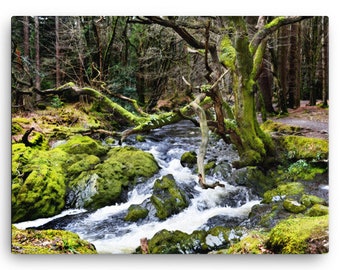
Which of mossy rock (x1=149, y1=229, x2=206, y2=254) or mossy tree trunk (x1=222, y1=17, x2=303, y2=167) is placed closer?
mossy rock (x1=149, y1=229, x2=206, y2=254)

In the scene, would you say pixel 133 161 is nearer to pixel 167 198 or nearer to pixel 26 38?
pixel 167 198

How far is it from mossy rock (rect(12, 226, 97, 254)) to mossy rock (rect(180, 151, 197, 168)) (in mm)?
1152

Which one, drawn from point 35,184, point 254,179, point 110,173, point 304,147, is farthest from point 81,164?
point 304,147

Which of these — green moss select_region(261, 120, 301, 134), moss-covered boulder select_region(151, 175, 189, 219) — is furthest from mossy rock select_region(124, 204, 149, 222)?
green moss select_region(261, 120, 301, 134)

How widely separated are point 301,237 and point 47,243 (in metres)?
2.28

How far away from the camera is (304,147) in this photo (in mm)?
2992

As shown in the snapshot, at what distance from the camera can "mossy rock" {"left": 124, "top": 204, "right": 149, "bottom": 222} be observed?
2.90 metres

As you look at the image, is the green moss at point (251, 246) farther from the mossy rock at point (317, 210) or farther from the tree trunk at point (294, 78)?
the tree trunk at point (294, 78)

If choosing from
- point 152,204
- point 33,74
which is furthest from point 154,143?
point 33,74

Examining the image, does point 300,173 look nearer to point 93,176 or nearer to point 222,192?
point 222,192

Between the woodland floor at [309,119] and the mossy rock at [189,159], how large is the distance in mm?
864

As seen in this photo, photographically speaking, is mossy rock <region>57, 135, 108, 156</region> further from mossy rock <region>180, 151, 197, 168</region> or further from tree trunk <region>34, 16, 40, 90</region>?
mossy rock <region>180, 151, 197, 168</region>

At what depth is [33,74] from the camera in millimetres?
2871

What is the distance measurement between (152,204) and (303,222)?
140 cm
